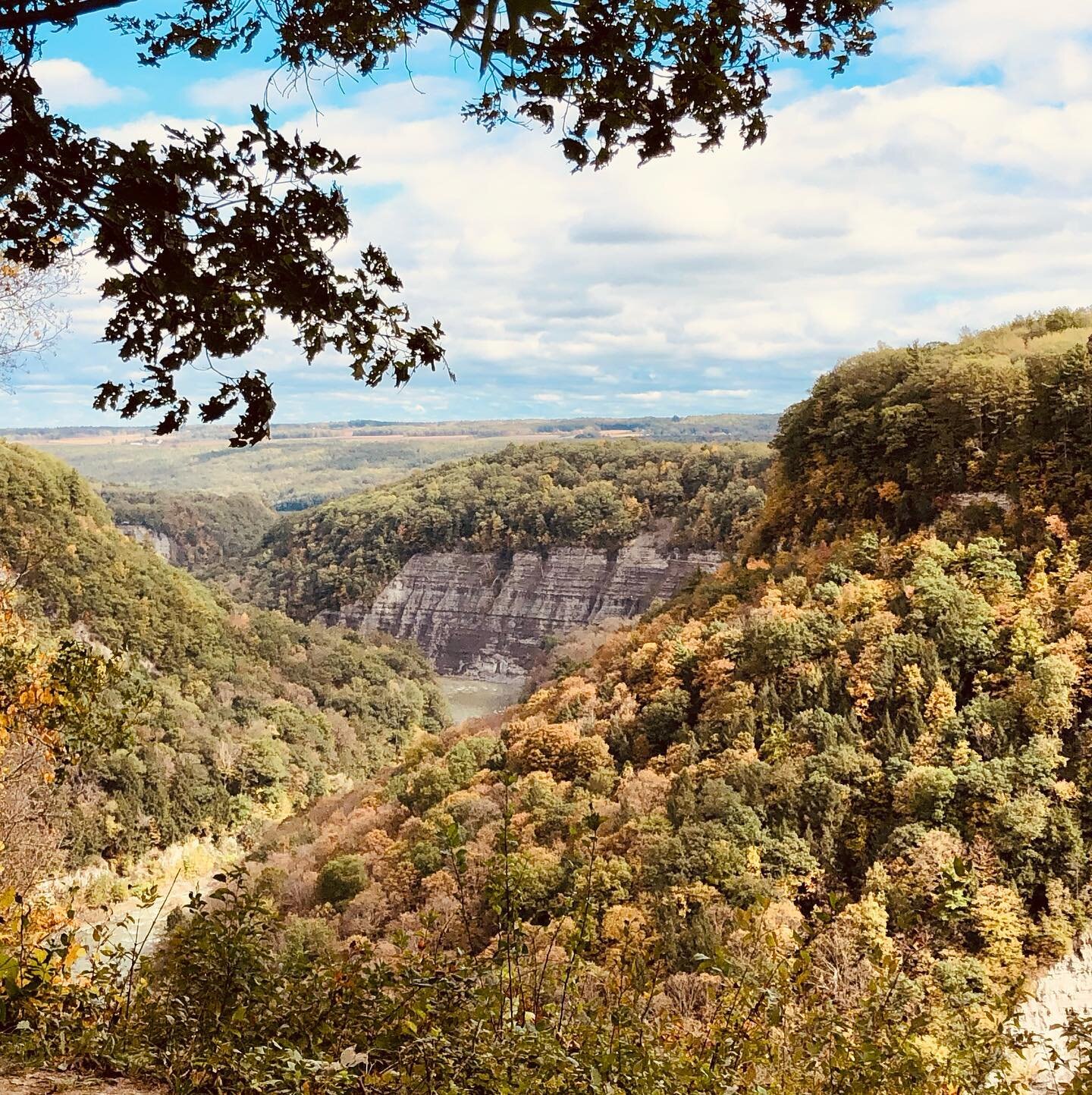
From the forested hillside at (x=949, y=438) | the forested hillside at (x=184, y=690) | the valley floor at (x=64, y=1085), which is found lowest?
the forested hillside at (x=184, y=690)

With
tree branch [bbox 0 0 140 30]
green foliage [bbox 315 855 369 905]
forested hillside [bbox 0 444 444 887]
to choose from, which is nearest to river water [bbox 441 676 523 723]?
forested hillside [bbox 0 444 444 887]

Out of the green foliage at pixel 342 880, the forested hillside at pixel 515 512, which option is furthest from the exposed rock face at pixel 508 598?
the green foliage at pixel 342 880

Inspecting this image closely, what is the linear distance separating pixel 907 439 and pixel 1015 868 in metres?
12.1

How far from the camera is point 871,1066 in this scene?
431 centimetres

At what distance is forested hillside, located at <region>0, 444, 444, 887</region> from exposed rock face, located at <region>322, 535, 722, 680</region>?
51.3 feet

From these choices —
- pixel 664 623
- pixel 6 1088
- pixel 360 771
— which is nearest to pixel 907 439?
pixel 664 623

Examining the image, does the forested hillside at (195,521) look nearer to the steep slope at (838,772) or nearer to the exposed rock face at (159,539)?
the exposed rock face at (159,539)

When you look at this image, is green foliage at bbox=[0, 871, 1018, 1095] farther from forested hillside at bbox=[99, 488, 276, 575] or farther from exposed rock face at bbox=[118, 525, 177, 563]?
exposed rock face at bbox=[118, 525, 177, 563]

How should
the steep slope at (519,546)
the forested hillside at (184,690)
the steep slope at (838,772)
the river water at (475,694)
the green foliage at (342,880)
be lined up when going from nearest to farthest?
1. the steep slope at (838,772)
2. the green foliage at (342,880)
3. the forested hillside at (184,690)
4. the river water at (475,694)
5. the steep slope at (519,546)

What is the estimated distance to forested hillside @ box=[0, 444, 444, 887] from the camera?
42.5 m

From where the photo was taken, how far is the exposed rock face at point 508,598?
261 ft

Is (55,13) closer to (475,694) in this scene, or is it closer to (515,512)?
(475,694)

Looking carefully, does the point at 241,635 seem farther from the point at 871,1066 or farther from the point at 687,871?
the point at 871,1066

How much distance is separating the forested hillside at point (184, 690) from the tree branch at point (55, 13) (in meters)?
33.9
